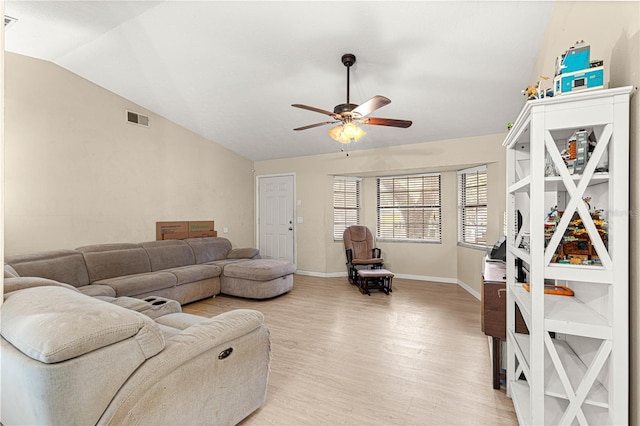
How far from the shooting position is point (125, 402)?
118 cm

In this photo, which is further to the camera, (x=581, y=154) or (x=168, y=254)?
(x=168, y=254)

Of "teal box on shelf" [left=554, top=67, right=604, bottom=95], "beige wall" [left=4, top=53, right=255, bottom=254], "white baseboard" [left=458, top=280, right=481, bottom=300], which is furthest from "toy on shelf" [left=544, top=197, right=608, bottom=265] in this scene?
"beige wall" [left=4, top=53, right=255, bottom=254]

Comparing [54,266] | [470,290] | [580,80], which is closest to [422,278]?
[470,290]

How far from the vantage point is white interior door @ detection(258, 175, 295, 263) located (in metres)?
6.44

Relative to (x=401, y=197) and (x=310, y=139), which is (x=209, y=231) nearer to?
(x=310, y=139)

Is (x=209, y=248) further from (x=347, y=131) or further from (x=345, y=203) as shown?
(x=347, y=131)

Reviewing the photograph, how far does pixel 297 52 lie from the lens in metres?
3.21

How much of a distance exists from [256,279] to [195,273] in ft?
2.81

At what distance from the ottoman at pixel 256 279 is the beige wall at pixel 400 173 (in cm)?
150

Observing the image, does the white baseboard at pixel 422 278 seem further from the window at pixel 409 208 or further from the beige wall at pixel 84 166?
the beige wall at pixel 84 166

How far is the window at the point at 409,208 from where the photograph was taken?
577cm

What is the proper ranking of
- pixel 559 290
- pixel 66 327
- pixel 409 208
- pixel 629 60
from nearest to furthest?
pixel 66 327, pixel 629 60, pixel 559 290, pixel 409 208

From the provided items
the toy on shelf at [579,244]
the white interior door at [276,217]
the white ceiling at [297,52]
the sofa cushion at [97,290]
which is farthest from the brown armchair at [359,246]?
the toy on shelf at [579,244]

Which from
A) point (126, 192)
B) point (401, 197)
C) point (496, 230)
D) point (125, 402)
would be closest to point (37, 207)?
point (126, 192)
